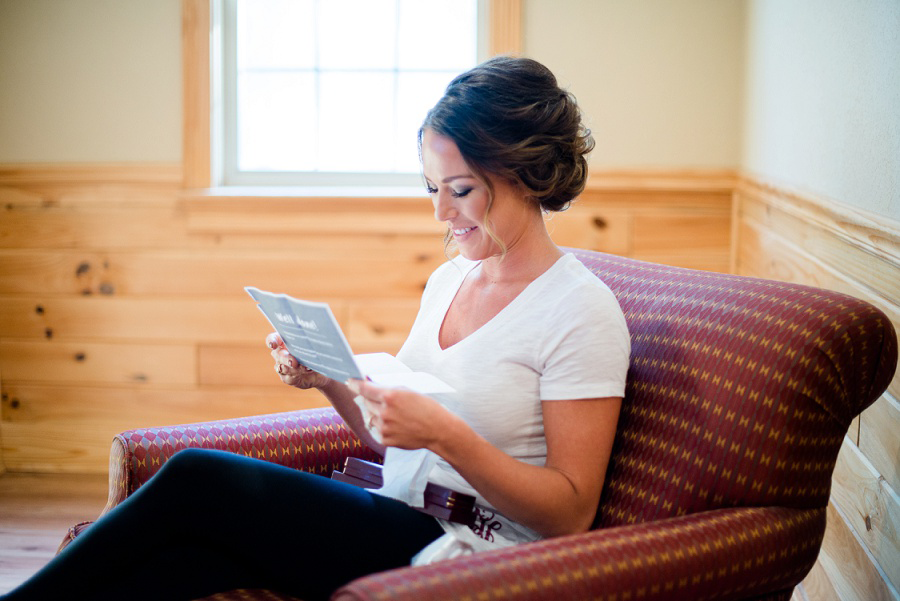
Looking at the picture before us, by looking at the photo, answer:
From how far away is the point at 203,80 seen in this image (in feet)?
9.45

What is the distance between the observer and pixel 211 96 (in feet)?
9.48

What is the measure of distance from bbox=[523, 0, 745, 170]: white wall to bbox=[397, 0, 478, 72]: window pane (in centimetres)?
24

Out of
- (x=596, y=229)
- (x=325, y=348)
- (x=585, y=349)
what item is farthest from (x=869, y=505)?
(x=596, y=229)

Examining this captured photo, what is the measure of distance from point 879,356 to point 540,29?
1.85m

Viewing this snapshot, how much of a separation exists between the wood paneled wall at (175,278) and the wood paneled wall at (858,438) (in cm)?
95

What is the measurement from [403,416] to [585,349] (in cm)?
30

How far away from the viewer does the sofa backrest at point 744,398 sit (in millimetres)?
1213

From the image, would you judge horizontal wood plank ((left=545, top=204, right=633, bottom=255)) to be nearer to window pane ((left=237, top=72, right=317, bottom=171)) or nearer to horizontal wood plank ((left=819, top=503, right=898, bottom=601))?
window pane ((left=237, top=72, right=317, bottom=171))

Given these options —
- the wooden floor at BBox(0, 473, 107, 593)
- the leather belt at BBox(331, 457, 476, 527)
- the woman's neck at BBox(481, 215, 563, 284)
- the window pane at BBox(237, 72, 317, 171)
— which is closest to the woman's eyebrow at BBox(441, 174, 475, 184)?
the woman's neck at BBox(481, 215, 563, 284)

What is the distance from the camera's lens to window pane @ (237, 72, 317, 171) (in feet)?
9.91

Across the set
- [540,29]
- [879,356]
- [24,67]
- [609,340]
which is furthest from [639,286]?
[24,67]

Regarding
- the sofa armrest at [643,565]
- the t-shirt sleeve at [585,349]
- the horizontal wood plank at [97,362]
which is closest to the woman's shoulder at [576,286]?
the t-shirt sleeve at [585,349]

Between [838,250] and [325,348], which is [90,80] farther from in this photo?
[838,250]

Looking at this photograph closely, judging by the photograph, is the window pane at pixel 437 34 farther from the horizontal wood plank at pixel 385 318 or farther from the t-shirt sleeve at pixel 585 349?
the t-shirt sleeve at pixel 585 349
